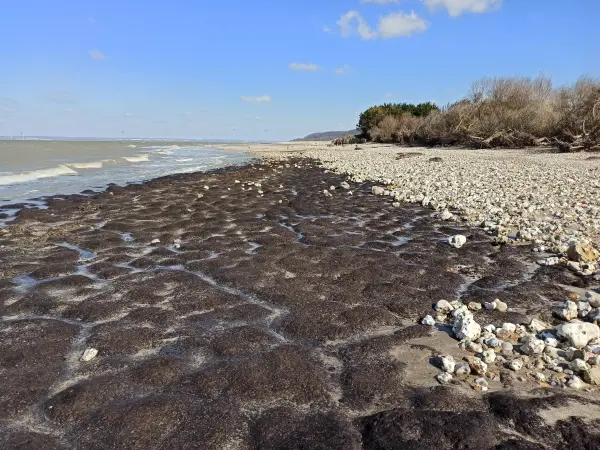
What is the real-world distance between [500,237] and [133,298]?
249 inches

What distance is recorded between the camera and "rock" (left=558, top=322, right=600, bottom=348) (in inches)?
160

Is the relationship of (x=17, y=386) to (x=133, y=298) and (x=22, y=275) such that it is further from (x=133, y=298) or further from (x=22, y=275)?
(x=22, y=275)

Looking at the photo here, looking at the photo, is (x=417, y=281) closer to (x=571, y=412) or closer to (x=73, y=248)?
(x=571, y=412)

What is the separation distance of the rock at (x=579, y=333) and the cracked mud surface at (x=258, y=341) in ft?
2.46

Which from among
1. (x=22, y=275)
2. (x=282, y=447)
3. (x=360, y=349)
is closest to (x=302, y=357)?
(x=360, y=349)

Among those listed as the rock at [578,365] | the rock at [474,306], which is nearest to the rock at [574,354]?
the rock at [578,365]

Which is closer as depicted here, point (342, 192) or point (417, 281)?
point (417, 281)

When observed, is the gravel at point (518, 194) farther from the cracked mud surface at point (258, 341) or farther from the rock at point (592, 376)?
the rock at point (592, 376)

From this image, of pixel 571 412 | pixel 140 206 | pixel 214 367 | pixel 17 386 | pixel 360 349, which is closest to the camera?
pixel 571 412

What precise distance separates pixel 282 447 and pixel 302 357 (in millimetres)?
1258

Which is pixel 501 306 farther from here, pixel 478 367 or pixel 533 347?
pixel 478 367

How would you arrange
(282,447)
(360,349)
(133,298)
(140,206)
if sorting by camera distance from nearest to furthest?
(282,447)
(360,349)
(133,298)
(140,206)

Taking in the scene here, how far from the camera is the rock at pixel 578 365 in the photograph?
11.9ft

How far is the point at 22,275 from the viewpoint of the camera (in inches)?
268
